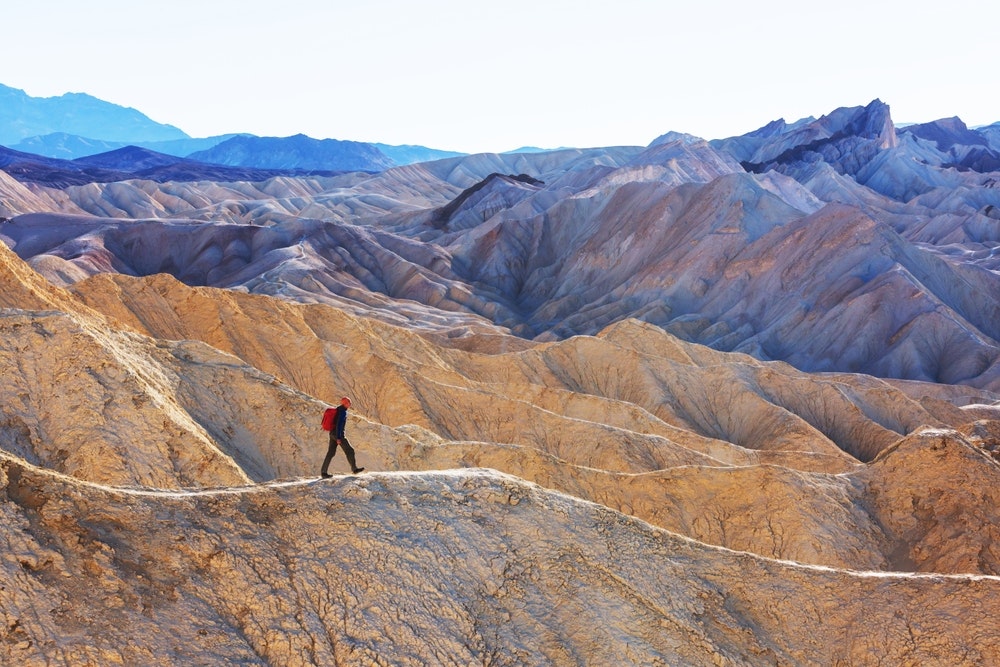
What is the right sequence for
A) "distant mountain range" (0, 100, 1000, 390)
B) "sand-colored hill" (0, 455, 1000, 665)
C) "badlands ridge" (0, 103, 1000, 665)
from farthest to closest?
"distant mountain range" (0, 100, 1000, 390)
"badlands ridge" (0, 103, 1000, 665)
"sand-colored hill" (0, 455, 1000, 665)

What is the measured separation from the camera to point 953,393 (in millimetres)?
41938

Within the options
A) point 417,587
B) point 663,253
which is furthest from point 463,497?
point 663,253

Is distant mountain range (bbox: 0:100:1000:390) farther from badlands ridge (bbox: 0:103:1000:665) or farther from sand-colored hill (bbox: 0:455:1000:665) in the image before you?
sand-colored hill (bbox: 0:455:1000:665)

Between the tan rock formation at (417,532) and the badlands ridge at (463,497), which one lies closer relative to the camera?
the tan rock formation at (417,532)

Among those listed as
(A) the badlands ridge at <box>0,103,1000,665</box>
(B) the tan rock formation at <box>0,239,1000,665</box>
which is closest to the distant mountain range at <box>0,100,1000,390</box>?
(A) the badlands ridge at <box>0,103,1000,665</box>

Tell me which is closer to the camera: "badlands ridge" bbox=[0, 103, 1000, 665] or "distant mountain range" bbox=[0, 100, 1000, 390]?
"badlands ridge" bbox=[0, 103, 1000, 665]

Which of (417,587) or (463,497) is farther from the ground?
(463,497)

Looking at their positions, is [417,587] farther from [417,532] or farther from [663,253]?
[663,253]

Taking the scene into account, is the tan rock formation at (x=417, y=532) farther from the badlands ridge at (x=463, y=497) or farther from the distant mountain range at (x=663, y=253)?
the distant mountain range at (x=663, y=253)

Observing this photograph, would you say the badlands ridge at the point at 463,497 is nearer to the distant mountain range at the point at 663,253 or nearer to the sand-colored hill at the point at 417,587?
the sand-colored hill at the point at 417,587

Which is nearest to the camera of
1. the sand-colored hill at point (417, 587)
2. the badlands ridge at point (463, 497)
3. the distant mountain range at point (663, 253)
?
the sand-colored hill at point (417, 587)

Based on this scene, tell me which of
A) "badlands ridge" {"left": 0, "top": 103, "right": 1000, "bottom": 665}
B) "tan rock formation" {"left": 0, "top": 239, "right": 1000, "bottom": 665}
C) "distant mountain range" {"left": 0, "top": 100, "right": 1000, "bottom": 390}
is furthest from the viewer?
"distant mountain range" {"left": 0, "top": 100, "right": 1000, "bottom": 390}

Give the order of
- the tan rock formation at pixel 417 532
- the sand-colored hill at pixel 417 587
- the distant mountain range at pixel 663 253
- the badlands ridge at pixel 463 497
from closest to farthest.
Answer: the sand-colored hill at pixel 417 587 < the tan rock formation at pixel 417 532 < the badlands ridge at pixel 463 497 < the distant mountain range at pixel 663 253

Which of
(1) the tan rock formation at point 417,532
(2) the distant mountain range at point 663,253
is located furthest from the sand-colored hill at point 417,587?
(2) the distant mountain range at point 663,253
